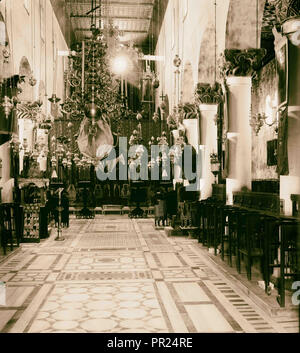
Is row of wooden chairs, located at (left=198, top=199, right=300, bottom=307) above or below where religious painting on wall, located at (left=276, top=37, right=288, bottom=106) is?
below

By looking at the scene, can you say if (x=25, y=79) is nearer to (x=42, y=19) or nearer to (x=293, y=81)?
(x=42, y=19)

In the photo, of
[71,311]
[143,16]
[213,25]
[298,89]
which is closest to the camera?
[71,311]

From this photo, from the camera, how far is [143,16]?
70.6 feet

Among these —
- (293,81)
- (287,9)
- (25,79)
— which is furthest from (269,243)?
(25,79)

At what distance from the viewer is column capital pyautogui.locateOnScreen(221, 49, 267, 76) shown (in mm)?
8734

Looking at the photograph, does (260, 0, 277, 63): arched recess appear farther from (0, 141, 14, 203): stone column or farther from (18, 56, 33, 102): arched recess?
(0, 141, 14, 203): stone column

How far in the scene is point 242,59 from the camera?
8.78 meters

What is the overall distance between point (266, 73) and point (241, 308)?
9315mm

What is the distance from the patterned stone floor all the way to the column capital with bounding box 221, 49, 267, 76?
12.2ft

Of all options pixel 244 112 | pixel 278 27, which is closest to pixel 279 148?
pixel 278 27

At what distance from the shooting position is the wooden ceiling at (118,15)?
19.6 meters

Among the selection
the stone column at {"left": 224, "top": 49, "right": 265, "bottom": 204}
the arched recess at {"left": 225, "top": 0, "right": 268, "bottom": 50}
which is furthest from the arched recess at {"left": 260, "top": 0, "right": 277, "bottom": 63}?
the stone column at {"left": 224, "top": 49, "right": 265, "bottom": 204}

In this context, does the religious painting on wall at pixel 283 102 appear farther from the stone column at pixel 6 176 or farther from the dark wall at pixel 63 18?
the dark wall at pixel 63 18

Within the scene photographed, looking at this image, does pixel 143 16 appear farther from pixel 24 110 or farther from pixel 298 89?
pixel 298 89
